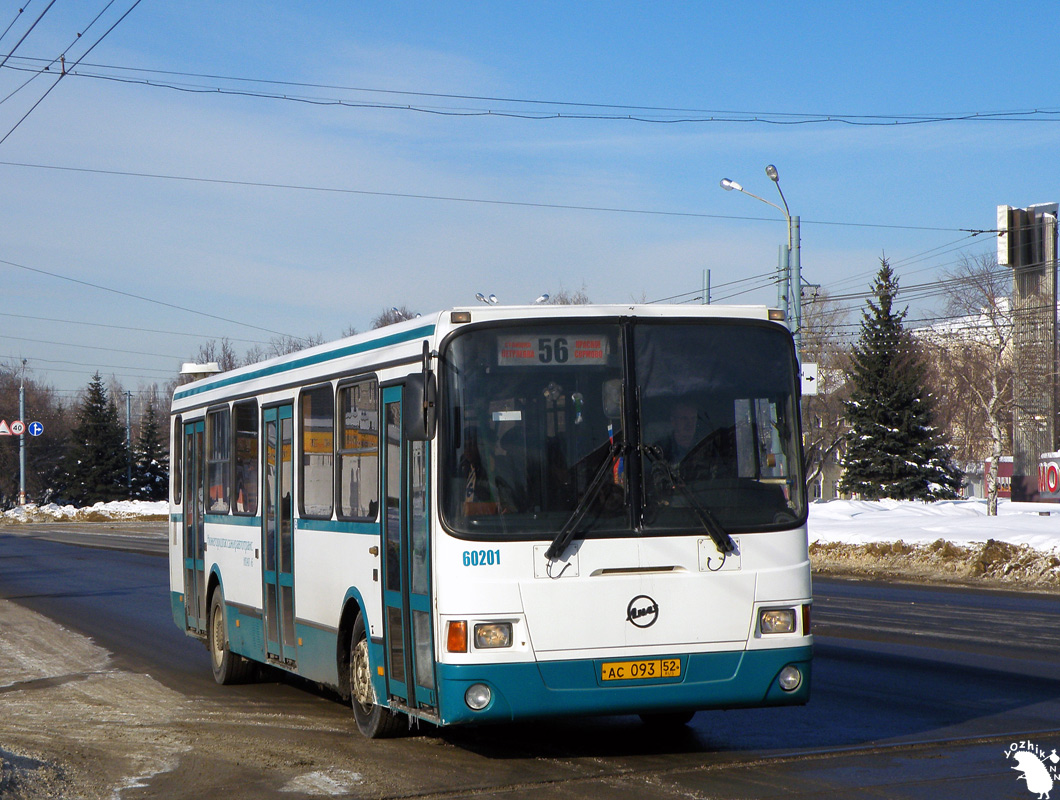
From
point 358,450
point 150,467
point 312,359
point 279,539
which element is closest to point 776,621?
point 358,450

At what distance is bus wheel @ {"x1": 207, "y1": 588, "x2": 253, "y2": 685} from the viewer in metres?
12.0

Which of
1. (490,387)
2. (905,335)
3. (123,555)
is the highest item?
(905,335)

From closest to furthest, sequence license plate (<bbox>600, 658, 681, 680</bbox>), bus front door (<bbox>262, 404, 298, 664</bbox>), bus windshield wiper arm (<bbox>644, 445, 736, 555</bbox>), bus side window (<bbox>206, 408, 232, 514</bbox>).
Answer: license plate (<bbox>600, 658, 681, 680</bbox>) < bus windshield wiper arm (<bbox>644, 445, 736, 555</bbox>) < bus front door (<bbox>262, 404, 298, 664</bbox>) < bus side window (<bbox>206, 408, 232, 514</bbox>)

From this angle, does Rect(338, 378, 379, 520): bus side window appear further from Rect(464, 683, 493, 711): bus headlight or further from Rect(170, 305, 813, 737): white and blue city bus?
Rect(464, 683, 493, 711): bus headlight

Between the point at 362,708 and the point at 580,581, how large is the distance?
2412mm

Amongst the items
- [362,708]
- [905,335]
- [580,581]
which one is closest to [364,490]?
[362,708]

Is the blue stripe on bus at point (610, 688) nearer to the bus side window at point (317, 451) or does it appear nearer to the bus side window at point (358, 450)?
the bus side window at point (358, 450)

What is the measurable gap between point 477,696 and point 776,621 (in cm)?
182

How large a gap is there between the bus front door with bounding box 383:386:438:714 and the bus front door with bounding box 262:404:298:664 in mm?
2188

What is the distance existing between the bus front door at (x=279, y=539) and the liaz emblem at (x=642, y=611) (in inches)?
145

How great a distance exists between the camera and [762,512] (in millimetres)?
7707

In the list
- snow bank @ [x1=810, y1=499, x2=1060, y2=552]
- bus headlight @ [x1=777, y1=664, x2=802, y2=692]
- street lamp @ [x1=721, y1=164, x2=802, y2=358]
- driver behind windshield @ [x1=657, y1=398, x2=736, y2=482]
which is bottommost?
snow bank @ [x1=810, y1=499, x2=1060, y2=552]

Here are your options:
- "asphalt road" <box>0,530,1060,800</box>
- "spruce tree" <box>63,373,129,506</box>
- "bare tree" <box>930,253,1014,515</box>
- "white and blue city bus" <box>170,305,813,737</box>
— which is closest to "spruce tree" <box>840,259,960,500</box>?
"bare tree" <box>930,253,1014,515</box>

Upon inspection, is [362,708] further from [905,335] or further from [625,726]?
[905,335]
